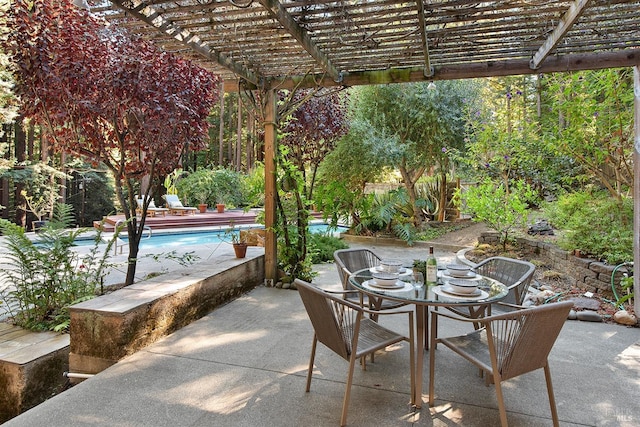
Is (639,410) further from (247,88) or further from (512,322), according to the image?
(247,88)

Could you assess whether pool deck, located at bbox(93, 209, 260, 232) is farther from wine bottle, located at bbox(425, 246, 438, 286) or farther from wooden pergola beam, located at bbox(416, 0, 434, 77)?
wine bottle, located at bbox(425, 246, 438, 286)

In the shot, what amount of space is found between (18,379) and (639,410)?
3914mm

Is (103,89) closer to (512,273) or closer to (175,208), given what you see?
(512,273)

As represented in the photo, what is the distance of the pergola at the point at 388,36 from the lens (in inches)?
110

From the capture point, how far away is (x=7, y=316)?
3785 millimetres

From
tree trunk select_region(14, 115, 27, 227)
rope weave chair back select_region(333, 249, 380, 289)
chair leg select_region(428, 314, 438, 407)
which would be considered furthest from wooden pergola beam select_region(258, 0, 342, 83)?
tree trunk select_region(14, 115, 27, 227)

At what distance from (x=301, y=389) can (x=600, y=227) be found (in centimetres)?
436

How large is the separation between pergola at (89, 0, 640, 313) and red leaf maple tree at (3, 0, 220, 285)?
0.50 metres

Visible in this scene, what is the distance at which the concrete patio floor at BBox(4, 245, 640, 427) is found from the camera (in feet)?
7.02

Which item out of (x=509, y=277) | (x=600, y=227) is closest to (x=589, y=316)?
(x=509, y=277)

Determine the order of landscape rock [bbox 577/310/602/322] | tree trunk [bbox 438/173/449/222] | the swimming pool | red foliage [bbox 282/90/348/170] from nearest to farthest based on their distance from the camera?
landscape rock [bbox 577/310/602/322] → red foliage [bbox 282/90/348/170] → the swimming pool → tree trunk [bbox 438/173/449/222]

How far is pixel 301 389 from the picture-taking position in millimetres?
2449

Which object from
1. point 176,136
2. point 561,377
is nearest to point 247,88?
point 176,136

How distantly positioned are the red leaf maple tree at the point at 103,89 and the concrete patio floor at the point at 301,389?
78.5 inches
